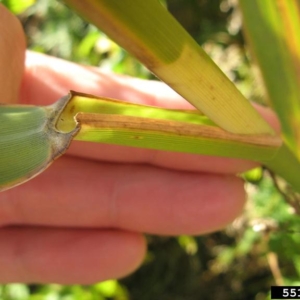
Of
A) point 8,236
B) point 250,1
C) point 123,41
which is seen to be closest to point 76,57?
point 8,236

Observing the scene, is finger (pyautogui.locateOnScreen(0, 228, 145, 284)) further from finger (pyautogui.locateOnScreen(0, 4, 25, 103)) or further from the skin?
finger (pyautogui.locateOnScreen(0, 4, 25, 103))

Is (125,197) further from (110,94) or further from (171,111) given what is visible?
(171,111)

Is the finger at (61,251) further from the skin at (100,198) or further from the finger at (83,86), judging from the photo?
the finger at (83,86)

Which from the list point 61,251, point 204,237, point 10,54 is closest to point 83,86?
point 10,54

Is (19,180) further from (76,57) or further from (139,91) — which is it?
(76,57)

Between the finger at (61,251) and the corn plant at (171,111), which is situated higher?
the corn plant at (171,111)

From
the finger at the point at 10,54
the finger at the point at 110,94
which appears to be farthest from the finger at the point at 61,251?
the finger at the point at 10,54
